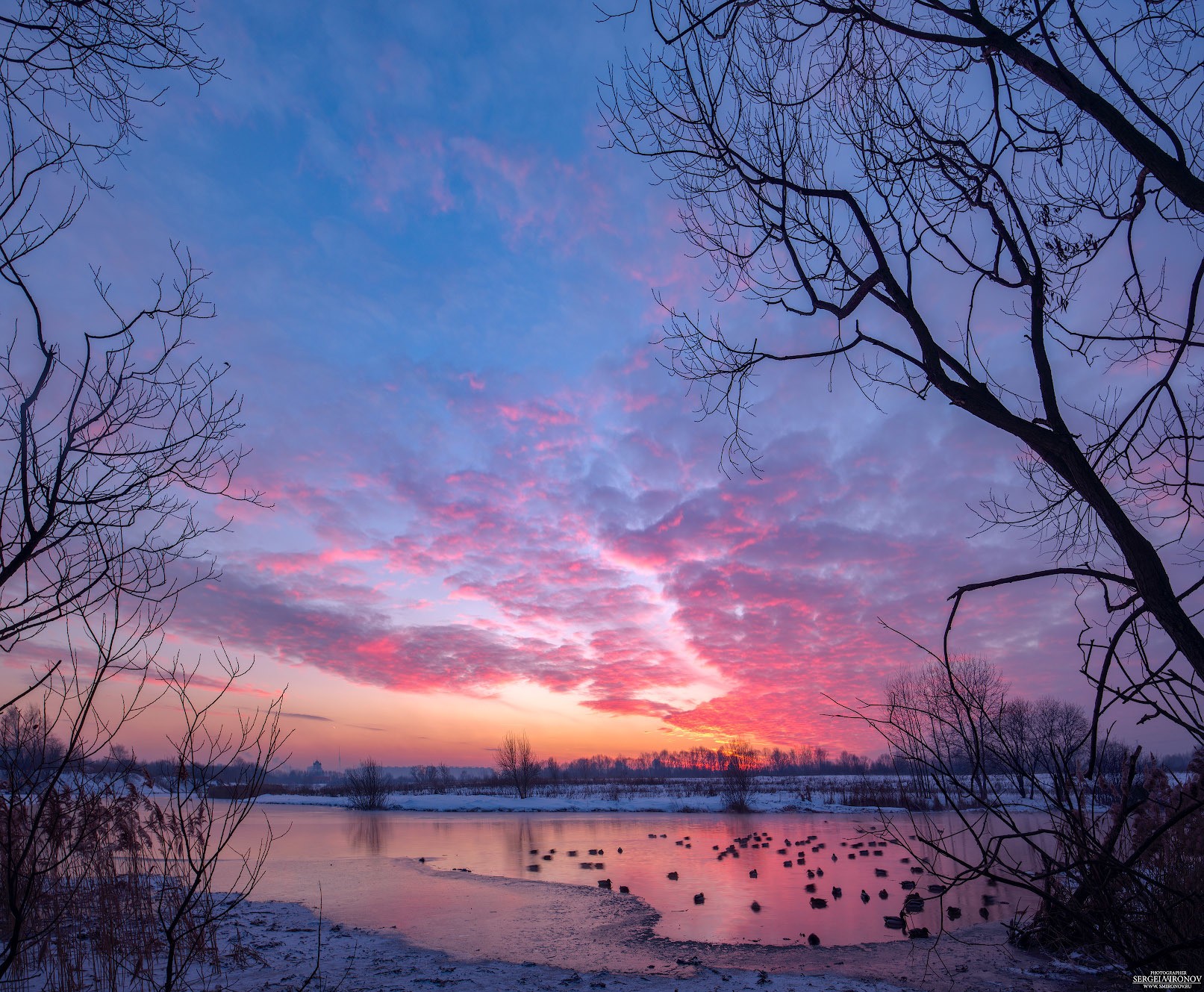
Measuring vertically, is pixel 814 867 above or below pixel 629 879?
below

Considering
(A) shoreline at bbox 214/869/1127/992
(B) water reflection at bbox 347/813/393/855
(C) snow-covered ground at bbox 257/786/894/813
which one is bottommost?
(C) snow-covered ground at bbox 257/786/894/813

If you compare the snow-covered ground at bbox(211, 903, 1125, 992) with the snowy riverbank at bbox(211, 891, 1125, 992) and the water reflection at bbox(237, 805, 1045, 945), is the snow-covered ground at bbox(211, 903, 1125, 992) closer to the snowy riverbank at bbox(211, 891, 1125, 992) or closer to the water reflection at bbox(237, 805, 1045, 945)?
the snowy riverbank at bbox(211, 891, 1125, 992)

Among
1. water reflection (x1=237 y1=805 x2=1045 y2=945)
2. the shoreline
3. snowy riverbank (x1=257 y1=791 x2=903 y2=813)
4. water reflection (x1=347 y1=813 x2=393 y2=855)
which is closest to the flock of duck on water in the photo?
water reflection (x1=237 y1=805 x2=1045 y2=945)

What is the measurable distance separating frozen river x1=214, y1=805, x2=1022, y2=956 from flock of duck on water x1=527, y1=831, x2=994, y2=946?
9 centimetres

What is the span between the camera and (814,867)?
56.1 ft

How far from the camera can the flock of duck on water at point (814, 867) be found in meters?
10.5

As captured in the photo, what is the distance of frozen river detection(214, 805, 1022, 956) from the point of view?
36.0 feet

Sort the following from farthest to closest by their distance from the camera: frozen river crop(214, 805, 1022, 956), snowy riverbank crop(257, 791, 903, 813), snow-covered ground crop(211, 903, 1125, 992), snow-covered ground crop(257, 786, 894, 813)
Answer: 1. snow-covered ground crop(257, 786, 894, 813)
2. snowy riverbank crop(257, 791, 903, 813)
3. frozen river crop(214, 805, 1022, 956)
4. snow-covered ground crop(211, 903, 1125, 992)

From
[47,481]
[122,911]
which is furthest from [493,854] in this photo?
[47,481]

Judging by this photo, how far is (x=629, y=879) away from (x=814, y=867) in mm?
4884

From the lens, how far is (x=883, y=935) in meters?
10.5

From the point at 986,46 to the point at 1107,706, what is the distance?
301cm

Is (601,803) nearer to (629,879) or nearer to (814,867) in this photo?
(814,867)

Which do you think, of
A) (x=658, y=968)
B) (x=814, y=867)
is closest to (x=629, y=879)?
(x=814, y=867)
